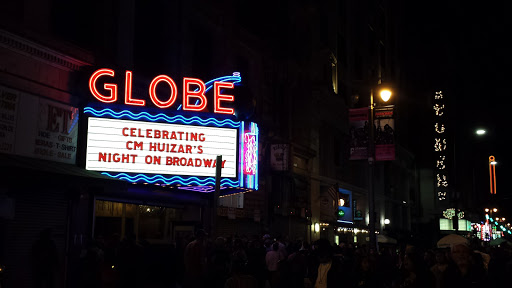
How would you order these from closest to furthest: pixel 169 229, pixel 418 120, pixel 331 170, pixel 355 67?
pixel 169 229, pixel 331 170, pixel 355 67, pixel 418 120

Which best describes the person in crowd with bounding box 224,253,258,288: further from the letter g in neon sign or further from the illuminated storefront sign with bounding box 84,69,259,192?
the letter g in neon sign

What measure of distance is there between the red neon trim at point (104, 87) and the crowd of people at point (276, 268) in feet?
15.1

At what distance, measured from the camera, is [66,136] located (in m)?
16.8

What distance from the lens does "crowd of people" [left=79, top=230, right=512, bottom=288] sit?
9.62m

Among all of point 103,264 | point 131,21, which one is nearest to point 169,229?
point 131,21

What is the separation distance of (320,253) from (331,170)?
101ft

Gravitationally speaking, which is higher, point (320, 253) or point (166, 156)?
point (166, 156)

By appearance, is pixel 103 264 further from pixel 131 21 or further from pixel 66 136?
pixel 131 21

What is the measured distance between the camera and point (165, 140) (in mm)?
17531

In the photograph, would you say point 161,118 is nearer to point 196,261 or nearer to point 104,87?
point 104,87

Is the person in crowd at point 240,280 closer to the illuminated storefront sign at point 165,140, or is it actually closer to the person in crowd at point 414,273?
the person in crowd at point 414,273

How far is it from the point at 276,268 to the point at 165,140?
503 centimetres

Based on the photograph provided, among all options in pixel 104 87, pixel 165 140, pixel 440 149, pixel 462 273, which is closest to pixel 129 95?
pixel 104 87

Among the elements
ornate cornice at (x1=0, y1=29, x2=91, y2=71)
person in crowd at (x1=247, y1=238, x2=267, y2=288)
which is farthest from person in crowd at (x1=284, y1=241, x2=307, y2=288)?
ornate cornice at (x1=0, y1=29, x2=91, y2=71)
